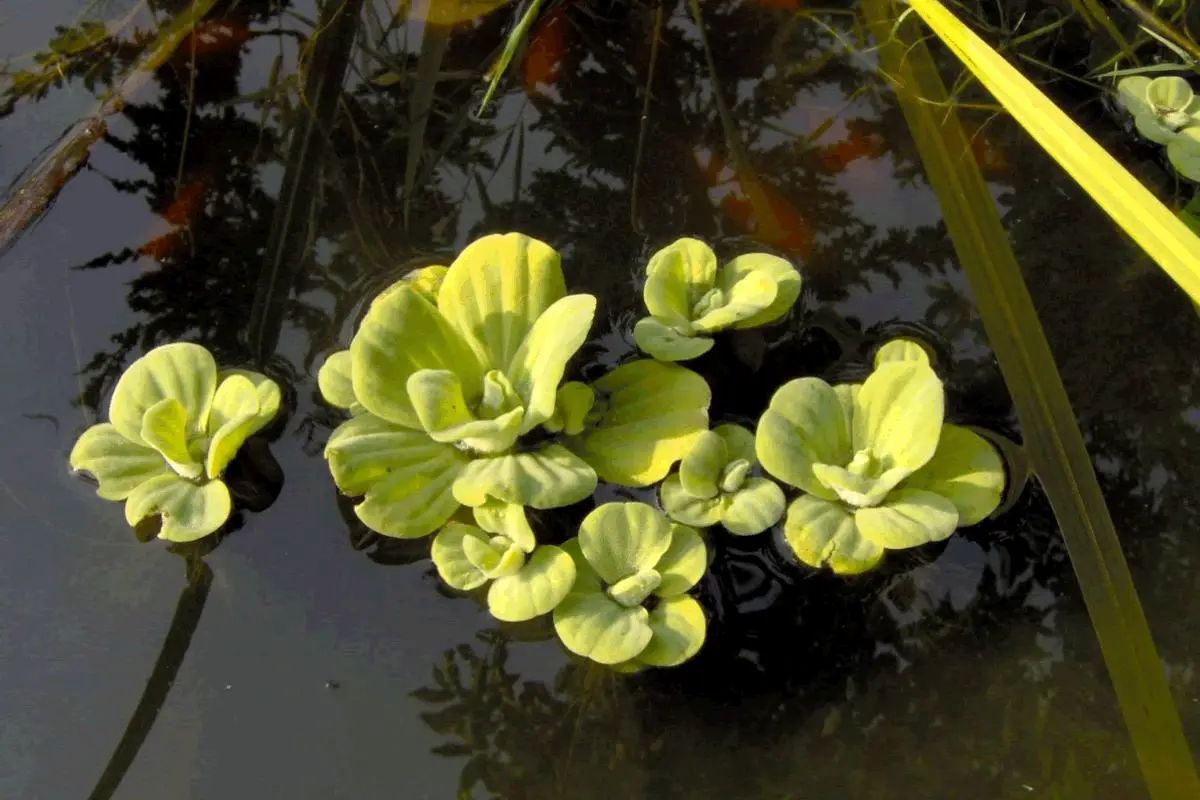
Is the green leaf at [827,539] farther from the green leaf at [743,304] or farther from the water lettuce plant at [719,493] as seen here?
the green leaf at [743,304]

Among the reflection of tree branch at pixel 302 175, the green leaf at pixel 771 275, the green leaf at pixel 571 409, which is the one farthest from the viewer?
the reflection of tree branch at pixel 302 175

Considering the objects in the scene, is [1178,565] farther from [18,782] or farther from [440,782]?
[18,782]

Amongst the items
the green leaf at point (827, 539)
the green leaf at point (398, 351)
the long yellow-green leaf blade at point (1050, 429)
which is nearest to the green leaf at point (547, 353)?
the green leaf at point (398, 351)

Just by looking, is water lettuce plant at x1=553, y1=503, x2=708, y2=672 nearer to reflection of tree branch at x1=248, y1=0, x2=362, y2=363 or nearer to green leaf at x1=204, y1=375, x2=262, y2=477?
green leaf at x1=204, y1=375, x2=262, y2=477

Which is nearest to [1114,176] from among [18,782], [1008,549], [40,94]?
[1008,549]

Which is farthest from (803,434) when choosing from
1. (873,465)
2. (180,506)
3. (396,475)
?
(180,506)

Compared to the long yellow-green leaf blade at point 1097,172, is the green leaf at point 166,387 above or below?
above

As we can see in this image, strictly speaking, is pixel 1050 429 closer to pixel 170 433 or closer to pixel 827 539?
pixel 827 539

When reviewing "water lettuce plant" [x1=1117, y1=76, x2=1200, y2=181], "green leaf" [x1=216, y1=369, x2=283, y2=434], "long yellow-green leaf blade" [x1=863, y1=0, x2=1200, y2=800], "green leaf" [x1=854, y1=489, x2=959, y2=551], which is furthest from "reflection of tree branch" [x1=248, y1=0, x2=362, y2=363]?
"water lettuce plant" [x1=1117, y1=76, x2=1200, y2=181]
